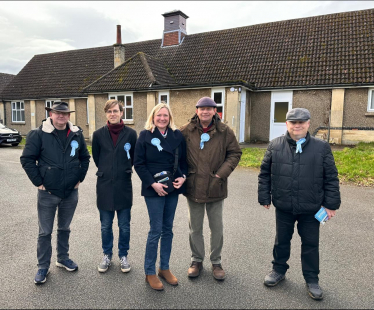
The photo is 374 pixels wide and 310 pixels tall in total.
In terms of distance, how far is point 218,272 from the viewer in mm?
3643

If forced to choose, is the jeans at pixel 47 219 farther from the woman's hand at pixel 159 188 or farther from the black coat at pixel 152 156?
the woman's hand at pixel 159 188

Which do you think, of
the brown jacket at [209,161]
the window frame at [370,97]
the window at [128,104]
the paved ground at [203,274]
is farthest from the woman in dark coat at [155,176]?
the window at [128,104]

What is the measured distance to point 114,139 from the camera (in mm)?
3881

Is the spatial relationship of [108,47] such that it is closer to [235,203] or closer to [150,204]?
[235,203]

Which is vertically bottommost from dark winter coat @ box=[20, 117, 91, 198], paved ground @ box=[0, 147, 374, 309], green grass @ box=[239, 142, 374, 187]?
paved ground @ box=[0, 147, 374, 309]

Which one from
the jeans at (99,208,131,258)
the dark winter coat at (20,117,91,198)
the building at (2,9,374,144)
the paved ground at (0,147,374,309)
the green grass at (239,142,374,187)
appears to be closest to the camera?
the paved ground at (0,147,374,309)

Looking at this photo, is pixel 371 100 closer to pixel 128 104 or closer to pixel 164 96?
pixel 164 96

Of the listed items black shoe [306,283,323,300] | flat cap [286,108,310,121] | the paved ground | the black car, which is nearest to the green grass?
the paved ground

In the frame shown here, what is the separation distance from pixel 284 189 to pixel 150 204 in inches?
60.0

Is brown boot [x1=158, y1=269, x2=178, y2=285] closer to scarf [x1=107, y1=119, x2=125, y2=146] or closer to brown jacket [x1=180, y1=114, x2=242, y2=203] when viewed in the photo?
brown jacket [x1=180, y1=114, x2=242, y2=203]

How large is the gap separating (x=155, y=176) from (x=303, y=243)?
1.85 meters

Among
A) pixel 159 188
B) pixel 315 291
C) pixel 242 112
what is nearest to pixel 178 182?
pixel 159 188

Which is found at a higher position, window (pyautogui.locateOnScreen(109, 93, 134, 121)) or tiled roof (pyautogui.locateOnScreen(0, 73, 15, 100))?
tiled roof (pyautogui.locateOnScreen(0, 73, 15, 100))

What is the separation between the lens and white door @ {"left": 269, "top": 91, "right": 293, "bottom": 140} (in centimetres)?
1697
